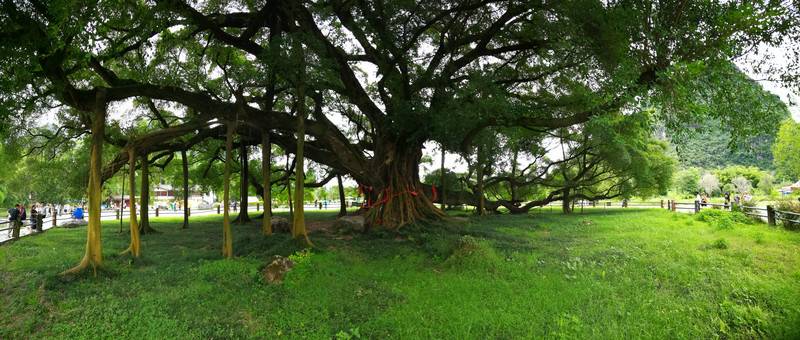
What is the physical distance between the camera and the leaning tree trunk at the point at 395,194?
12555 mm

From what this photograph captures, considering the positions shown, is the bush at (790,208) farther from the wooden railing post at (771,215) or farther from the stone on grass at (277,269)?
the stone on grass at (277,269)

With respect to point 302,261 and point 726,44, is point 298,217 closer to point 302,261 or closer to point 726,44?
point 302,261

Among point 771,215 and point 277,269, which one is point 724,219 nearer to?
point 771,215

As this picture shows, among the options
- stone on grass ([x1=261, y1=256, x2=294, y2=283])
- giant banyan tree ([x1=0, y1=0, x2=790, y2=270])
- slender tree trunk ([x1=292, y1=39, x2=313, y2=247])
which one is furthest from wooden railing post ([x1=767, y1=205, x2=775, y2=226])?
stone on grass ([x1=261, y1=256, x2=294, y2=283])

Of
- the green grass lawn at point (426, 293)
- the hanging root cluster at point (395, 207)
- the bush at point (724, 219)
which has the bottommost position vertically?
the green grass lawn at point (426, 293)

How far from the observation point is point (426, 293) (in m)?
6.21

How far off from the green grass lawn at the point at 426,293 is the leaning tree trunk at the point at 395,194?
2.95 meters

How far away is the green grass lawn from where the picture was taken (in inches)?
200

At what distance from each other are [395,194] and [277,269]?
6104 mm

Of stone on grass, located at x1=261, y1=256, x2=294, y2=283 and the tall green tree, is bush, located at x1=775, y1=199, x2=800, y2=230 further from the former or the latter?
the tall green tree

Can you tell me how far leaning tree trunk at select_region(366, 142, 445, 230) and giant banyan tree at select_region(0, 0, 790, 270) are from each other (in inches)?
1.7

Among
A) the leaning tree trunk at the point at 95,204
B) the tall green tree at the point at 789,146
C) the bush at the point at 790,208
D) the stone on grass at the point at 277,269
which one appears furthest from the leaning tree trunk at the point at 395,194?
the tall green tree at the point at 789,146

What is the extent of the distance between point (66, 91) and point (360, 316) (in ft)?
23.7

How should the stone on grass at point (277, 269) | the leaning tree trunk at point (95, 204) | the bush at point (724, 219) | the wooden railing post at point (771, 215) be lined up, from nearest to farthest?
1. the stone on grass at point (277, 269)
2. the leaning tree trunk at point (95, 204)
3. the bush at point (724, 219)
4. the wooden railing post at point (771, 215)
